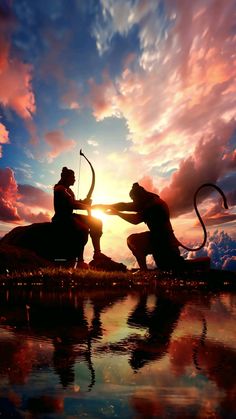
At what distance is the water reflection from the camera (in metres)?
1.67

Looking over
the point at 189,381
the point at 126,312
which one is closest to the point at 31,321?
the point at 126,312

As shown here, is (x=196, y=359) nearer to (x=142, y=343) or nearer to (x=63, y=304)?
(x=142, y=343)

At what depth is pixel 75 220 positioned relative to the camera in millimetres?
12914

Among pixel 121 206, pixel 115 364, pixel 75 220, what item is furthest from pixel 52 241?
pixel 115 364

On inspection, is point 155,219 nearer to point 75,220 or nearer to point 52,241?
point 75,220

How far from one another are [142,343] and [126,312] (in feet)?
5.79

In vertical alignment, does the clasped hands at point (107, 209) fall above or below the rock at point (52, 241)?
above

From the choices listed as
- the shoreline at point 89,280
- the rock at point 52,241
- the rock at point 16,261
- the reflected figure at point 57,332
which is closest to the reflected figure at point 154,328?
the reflected figure at point 57,332

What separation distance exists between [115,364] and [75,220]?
10659mm

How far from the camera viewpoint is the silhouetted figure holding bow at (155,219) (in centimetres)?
1186

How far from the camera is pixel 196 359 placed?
257 centimetres

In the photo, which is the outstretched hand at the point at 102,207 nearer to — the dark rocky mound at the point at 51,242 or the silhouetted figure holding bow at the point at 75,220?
the silhouetted figure holding bow at the point at 75,220

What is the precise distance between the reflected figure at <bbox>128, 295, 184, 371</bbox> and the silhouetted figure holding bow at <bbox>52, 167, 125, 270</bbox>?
7.08 meters

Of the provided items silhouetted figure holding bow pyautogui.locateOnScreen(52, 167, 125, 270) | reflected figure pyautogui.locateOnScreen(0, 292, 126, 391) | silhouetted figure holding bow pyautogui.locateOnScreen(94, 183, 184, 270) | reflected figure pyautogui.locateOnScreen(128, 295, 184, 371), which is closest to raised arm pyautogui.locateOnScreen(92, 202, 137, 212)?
silhouetted figure holding bow pyautogui.locateOnScreen(94, 183, 184, 270)
